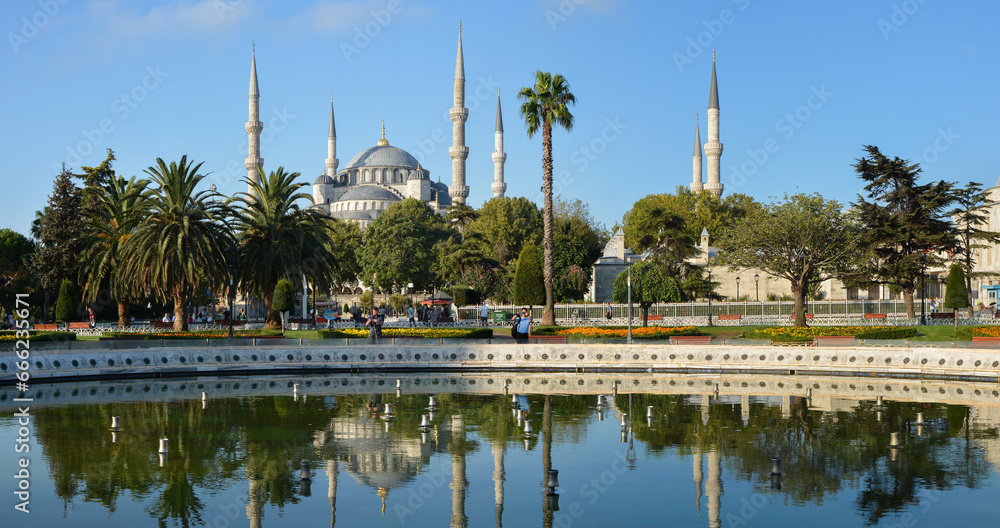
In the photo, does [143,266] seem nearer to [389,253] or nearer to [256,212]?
[256,212]


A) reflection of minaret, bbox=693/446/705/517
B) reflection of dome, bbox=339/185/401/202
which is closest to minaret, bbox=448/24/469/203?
reflection of dome, bbox=339/185/401/202

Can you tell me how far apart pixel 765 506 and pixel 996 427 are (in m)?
8.83

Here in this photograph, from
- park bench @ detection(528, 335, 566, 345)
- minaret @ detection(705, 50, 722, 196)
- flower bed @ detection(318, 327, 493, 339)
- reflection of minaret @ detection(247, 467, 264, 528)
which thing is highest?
minaret @ detection(705, 50, 722, 196)

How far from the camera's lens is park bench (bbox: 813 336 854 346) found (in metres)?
29.4

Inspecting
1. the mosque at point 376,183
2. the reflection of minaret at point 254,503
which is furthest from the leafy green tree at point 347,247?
the reflection of minaret at point 254,503

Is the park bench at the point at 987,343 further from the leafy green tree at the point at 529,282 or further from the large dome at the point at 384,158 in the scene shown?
the large dome at the point at 384,158

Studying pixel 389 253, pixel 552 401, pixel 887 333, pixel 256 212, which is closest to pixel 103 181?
pixel 256 212

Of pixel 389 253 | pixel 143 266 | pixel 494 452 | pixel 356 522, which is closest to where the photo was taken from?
pixel 356 522

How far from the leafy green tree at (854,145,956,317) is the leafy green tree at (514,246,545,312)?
50.7 ft

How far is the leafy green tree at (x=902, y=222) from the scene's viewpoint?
4316 centimetres

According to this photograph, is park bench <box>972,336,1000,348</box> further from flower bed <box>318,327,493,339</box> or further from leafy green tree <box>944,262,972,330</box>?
flower bed <box>318,327,493,339</box>

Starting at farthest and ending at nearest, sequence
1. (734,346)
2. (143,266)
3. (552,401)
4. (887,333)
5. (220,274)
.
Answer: (220,274) < (143,266) < (887,333) < (734,346) < (552,401)

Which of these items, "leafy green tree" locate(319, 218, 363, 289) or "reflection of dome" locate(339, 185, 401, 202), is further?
"reflection of dome" locate(339, 185, 401, 202)

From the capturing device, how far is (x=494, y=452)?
17.1 meters
